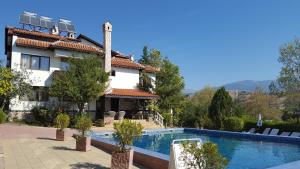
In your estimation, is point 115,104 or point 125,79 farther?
point 125,79

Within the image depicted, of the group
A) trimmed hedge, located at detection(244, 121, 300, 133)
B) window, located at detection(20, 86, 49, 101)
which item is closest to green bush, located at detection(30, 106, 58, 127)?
window, located at detection(20, 86, 49, 101)

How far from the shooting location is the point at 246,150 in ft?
66.8

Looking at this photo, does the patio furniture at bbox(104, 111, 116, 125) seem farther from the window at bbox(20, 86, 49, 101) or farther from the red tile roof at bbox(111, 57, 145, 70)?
the red tile roof at bbox(111, 57, 145, 70)

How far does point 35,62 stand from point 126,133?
2360 centimetres

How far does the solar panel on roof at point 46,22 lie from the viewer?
37.7 meters

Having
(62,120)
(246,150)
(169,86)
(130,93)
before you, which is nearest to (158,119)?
(130,93)

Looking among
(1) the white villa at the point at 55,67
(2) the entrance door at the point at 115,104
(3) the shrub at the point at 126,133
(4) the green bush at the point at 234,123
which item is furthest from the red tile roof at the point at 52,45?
(3) the shrub at the point at 126,133

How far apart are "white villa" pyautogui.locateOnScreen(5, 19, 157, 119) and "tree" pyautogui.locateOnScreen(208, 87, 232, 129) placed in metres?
7.10

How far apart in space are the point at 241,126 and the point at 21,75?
796 inches

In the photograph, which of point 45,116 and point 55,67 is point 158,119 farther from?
point 55,67

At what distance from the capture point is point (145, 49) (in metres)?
63.4

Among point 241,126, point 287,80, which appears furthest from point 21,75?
point 287,80

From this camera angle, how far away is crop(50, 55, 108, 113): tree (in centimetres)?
2767

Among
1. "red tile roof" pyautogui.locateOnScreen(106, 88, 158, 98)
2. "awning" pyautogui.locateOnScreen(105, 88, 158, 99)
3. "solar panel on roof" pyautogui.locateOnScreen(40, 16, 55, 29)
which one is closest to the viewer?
"awning" pyautogui.locateOnScreen(105, 88, 158, 99)
